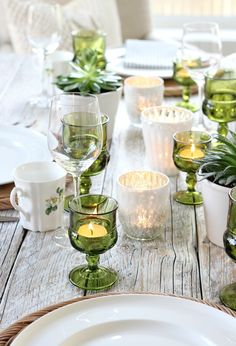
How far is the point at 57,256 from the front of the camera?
1.25m

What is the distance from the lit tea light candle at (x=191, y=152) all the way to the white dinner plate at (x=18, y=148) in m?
0.31

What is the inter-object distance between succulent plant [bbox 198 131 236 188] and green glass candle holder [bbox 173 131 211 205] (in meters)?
0.10

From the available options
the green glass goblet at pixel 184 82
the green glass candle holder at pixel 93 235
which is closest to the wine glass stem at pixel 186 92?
the green glass goblet at pixel 184 82

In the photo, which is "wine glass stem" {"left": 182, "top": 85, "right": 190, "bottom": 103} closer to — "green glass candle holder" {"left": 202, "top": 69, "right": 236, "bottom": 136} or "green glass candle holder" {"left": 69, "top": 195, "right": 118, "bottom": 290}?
"green glass candle holder" {"left": 202, "top": 69, "right": 236, "bottom": 136}

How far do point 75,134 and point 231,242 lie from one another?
0.33m

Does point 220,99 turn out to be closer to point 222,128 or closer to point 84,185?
point 222,128

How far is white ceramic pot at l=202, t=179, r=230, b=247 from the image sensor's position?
4.03ft

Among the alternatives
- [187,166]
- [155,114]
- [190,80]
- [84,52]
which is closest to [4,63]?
[84,52]

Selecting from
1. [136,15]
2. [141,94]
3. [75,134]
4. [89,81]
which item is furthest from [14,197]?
[136,15]

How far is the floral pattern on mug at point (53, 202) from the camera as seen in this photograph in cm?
132

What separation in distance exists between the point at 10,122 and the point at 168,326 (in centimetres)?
101

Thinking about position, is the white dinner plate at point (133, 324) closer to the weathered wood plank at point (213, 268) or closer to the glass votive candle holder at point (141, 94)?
the weathered wood plank at point (213, 268)

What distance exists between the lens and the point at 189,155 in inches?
55.7

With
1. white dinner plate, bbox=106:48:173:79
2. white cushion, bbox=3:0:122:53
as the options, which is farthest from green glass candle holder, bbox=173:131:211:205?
white cushion, bbox=3:0:122:53
